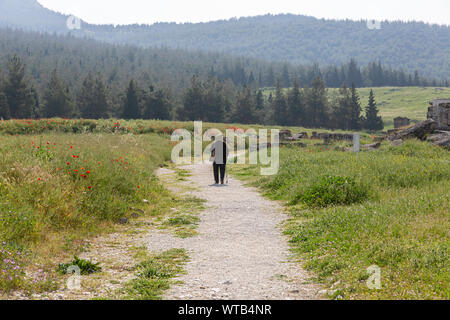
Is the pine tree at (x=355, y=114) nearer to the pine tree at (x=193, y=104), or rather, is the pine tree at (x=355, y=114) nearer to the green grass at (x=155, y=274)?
the pine tree at (x=193, y=104)

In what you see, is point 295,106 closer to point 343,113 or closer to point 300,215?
point 343,113

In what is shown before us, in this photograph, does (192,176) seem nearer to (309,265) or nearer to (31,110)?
A: (309,265)

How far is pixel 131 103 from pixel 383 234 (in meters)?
79.4

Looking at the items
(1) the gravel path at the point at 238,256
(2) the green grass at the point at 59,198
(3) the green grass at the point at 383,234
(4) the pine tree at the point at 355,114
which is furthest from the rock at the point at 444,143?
(4) the pine tree at the point at 355,114

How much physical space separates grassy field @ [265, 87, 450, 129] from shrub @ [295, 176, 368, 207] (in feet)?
337

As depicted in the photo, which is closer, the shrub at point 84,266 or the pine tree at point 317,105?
the shrub at point 84,266

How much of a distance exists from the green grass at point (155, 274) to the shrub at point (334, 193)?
5.28 m

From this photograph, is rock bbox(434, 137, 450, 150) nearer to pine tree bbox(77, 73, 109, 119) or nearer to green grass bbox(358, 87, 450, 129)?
pine tree bbox(77, 73, 109, 119)

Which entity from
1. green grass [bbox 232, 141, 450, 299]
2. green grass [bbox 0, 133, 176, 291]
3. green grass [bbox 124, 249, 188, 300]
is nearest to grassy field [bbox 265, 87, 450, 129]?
green grass [bbox 232, 141, 450, 299]

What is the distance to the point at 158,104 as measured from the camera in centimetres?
8356

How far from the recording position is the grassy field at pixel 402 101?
11457cm

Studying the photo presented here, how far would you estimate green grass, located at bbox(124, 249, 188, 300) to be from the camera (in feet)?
17.4

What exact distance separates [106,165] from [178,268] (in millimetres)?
6250
